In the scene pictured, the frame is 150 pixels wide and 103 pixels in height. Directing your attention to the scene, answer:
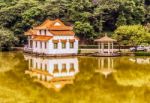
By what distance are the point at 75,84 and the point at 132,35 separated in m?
20.3

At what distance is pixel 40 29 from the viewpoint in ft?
118

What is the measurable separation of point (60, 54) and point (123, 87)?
1667 cm

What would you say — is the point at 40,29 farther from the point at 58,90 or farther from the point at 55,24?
the point at 58,90

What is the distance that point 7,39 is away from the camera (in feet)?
138

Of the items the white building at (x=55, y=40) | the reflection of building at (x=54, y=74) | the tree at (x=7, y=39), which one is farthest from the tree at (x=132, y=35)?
the reflection of building at (x=54, y=74)

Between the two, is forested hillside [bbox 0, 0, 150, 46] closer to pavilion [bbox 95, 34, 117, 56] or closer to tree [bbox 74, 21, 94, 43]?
tree [bbox 74, 21, 94, 43]

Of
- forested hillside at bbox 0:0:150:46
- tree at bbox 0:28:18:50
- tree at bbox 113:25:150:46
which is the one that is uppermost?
forested hillside at bbox 0:0:150:46

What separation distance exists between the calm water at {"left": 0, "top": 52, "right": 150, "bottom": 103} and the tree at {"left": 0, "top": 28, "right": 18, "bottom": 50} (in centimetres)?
1715

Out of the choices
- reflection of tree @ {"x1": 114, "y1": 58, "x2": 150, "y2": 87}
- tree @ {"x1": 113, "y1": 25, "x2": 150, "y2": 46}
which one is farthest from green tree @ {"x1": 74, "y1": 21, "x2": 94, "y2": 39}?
reflection of tree @ {"x1": 114, "y1": 58, "x2": 150, "y2": 87}

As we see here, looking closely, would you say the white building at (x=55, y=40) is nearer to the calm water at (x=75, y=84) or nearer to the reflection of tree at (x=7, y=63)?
the reflection of tree at (x=7, y=63)

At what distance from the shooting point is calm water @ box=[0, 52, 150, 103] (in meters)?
15.0

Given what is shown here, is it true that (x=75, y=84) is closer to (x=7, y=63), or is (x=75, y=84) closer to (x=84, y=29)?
(x=7, y=63)

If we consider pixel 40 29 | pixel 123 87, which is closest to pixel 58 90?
pixel 123 87

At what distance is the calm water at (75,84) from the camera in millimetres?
14970
